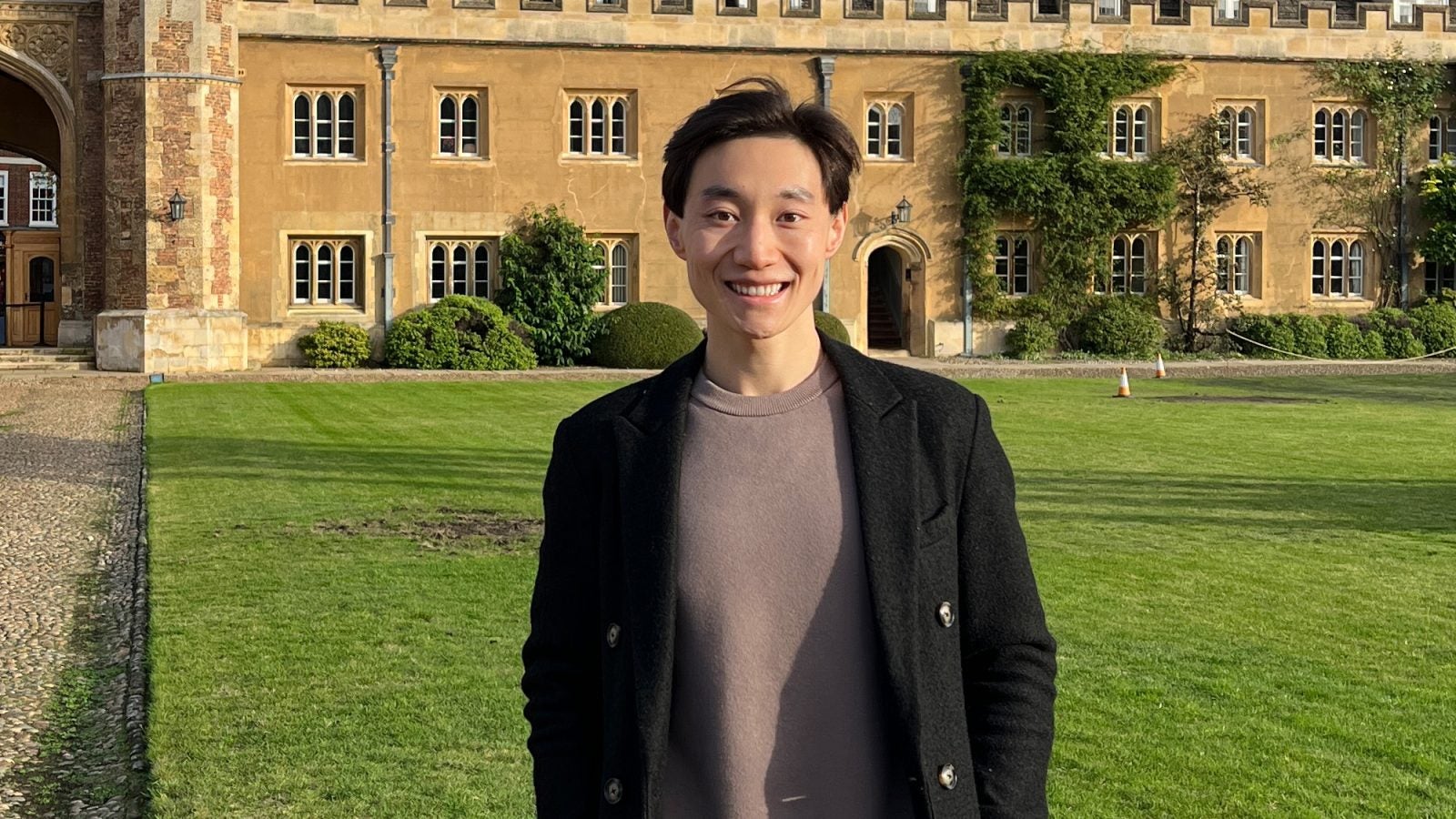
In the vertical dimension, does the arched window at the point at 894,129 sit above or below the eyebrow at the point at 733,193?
above

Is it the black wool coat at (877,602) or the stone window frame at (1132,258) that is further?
the stone window frame at (1132,258)

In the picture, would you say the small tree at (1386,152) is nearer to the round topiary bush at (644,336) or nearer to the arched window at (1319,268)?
the arched window at (1319,268)

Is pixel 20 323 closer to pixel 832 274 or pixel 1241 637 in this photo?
pixel 832 274

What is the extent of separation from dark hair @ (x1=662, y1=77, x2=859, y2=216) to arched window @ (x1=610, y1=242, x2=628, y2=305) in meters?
24.9

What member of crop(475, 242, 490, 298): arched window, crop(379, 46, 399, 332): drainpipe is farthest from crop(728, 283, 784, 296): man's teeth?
crop(475, 242, 490, 298): arched window

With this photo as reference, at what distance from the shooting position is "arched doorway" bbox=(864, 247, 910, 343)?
94.2ft

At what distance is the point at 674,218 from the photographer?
7.61 feet

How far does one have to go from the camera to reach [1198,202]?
28.3 m

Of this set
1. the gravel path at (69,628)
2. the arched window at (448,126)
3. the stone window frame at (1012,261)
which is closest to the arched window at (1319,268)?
the stone window frame at (1012,261)

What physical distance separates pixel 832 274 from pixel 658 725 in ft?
83.8

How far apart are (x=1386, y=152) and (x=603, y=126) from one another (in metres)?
13.9

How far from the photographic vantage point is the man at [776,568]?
2072 millimetres

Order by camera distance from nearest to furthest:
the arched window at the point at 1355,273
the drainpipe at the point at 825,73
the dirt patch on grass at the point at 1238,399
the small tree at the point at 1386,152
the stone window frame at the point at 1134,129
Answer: the dirt patch on grass at the point at 1238,399 < the drainpipe at the point at 825,73 < the stone window frame at the point at 1134,129 < the small tree at the point at 1386,152 < the arched window at the point at 1355,273

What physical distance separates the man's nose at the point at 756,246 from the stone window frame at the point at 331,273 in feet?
80.5
